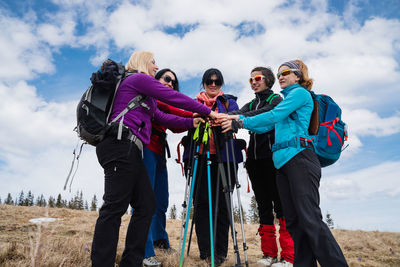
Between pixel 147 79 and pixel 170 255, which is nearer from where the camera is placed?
pixel 147 79

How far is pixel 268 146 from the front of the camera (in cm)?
462

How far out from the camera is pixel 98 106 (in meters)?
3.18

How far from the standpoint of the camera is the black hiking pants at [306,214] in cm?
307

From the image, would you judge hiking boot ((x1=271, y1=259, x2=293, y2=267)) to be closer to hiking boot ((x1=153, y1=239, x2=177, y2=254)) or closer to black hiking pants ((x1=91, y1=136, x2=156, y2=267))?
hiking boot ((x1=153, y1=239, x2=177, y2=254))

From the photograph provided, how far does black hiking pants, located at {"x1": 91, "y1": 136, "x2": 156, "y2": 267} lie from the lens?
2.97 meters

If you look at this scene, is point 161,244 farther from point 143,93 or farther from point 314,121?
point 314,121

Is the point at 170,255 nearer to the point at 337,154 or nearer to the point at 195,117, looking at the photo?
the point at 195,117

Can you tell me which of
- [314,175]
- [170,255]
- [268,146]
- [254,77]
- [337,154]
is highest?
[254,77]

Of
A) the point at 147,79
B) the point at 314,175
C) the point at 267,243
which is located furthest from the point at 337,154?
the point at 147,79

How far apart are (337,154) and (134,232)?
2.84 m

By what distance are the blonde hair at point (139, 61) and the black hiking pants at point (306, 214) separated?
242 cm

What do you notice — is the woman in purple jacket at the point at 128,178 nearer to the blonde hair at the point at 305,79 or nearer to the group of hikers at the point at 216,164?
the group of hikers at the point at 216,164

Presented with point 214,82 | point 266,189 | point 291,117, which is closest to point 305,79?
point 291,117

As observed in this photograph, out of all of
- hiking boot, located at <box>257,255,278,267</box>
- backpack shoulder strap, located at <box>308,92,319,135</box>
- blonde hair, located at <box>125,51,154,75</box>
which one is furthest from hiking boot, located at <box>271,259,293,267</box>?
blonde hair, located at <box>125,51,154,75</box>
